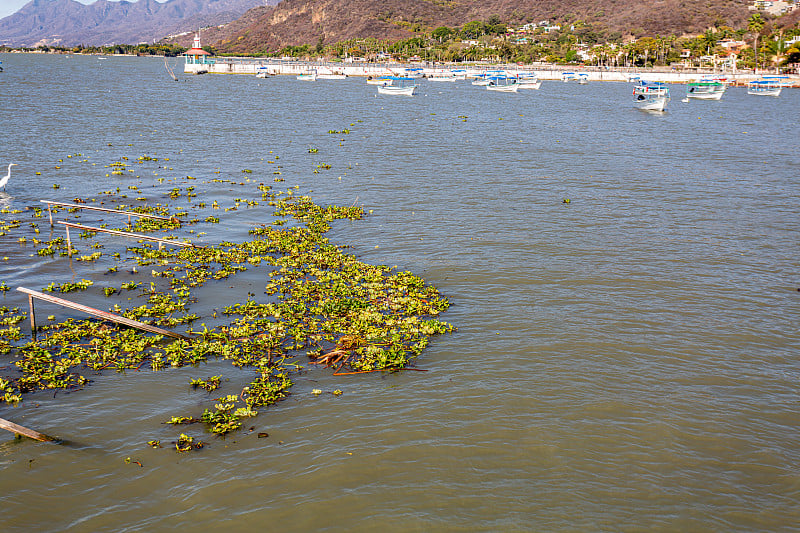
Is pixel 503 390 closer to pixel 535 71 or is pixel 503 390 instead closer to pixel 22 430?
pixel 22 430

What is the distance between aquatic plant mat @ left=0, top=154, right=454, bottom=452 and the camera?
13.4 metres

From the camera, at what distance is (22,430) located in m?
10.2

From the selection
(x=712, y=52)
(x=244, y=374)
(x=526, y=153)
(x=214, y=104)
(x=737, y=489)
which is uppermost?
(x=712, y=52)

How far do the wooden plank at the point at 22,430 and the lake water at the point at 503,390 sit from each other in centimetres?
24

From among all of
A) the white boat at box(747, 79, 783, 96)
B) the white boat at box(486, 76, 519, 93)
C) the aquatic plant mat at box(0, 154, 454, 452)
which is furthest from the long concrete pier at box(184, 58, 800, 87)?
the aquatic plant mat at box(0, 154, 454, 452)

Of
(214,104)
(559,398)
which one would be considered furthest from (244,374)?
(214,104)

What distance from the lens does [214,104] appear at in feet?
265

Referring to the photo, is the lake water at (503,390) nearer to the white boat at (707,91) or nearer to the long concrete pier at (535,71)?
the white boat at (707,91)

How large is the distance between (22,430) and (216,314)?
22.0 ft

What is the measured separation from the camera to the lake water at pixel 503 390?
33.3 ft

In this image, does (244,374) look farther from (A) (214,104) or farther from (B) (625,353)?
(A) (214,104)

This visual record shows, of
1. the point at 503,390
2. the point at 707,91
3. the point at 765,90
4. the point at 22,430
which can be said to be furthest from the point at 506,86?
the point at 22,430

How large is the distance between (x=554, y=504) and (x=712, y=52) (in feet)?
707

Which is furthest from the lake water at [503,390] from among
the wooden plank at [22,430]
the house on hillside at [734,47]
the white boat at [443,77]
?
the house on hillside at [734,47]
